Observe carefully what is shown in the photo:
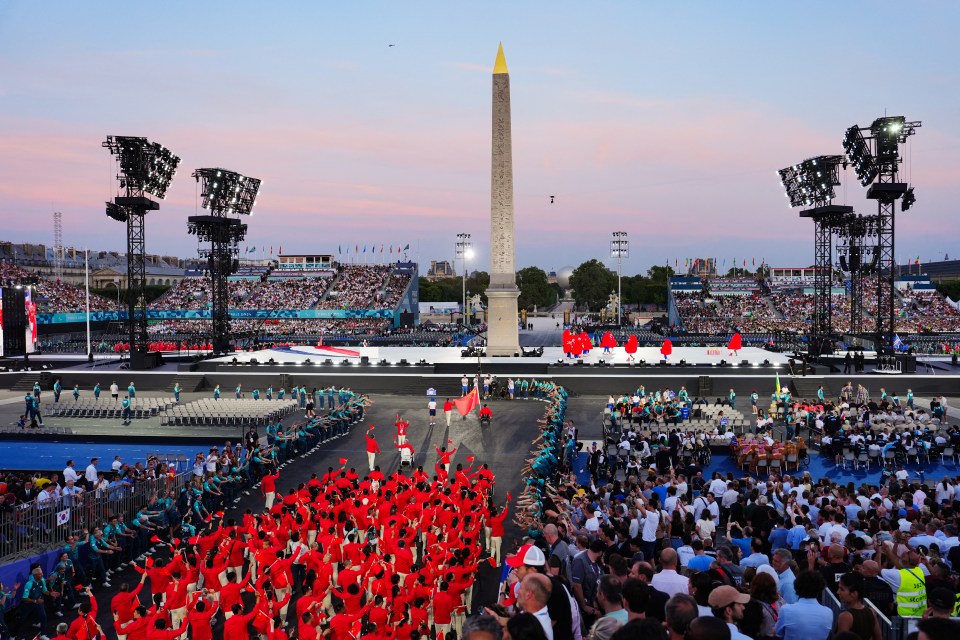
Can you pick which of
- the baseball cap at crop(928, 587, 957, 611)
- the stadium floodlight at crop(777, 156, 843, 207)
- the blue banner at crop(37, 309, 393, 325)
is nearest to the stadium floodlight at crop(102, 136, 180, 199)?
the blue banner at crop(37, 309, 393, 325)

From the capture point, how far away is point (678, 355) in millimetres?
42156

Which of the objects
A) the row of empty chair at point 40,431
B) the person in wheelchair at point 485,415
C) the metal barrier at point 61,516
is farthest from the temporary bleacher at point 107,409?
the metal barrier at point 61,516

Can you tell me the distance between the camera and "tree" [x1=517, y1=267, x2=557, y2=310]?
117562mm

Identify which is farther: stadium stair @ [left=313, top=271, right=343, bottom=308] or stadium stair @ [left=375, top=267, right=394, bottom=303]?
stadium stair @ [left=313, top=271, right=343, bottom=308]

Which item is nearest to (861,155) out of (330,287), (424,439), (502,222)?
(502,222)

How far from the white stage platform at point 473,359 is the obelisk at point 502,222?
2238mm

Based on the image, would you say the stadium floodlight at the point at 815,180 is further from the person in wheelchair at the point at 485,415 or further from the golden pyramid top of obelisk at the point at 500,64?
the person in wheelchair at the point at 485,415

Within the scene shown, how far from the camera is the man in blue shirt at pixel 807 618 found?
5.41 meters

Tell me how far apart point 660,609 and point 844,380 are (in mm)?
31885

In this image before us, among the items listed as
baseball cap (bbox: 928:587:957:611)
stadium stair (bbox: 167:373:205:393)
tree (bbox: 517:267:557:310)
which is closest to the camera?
baseball cap (bbox: 928:587:957:611)

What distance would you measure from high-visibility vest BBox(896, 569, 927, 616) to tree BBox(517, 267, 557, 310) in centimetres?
10691

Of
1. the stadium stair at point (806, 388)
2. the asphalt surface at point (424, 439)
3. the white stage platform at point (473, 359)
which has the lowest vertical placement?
the asphalt surface at point (424, 439)

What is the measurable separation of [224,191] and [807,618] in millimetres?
43720

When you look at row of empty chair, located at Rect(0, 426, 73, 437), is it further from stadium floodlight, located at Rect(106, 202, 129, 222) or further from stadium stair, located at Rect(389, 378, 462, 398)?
stadium floodlight, located at Rect(106, 202, 129, 222)
